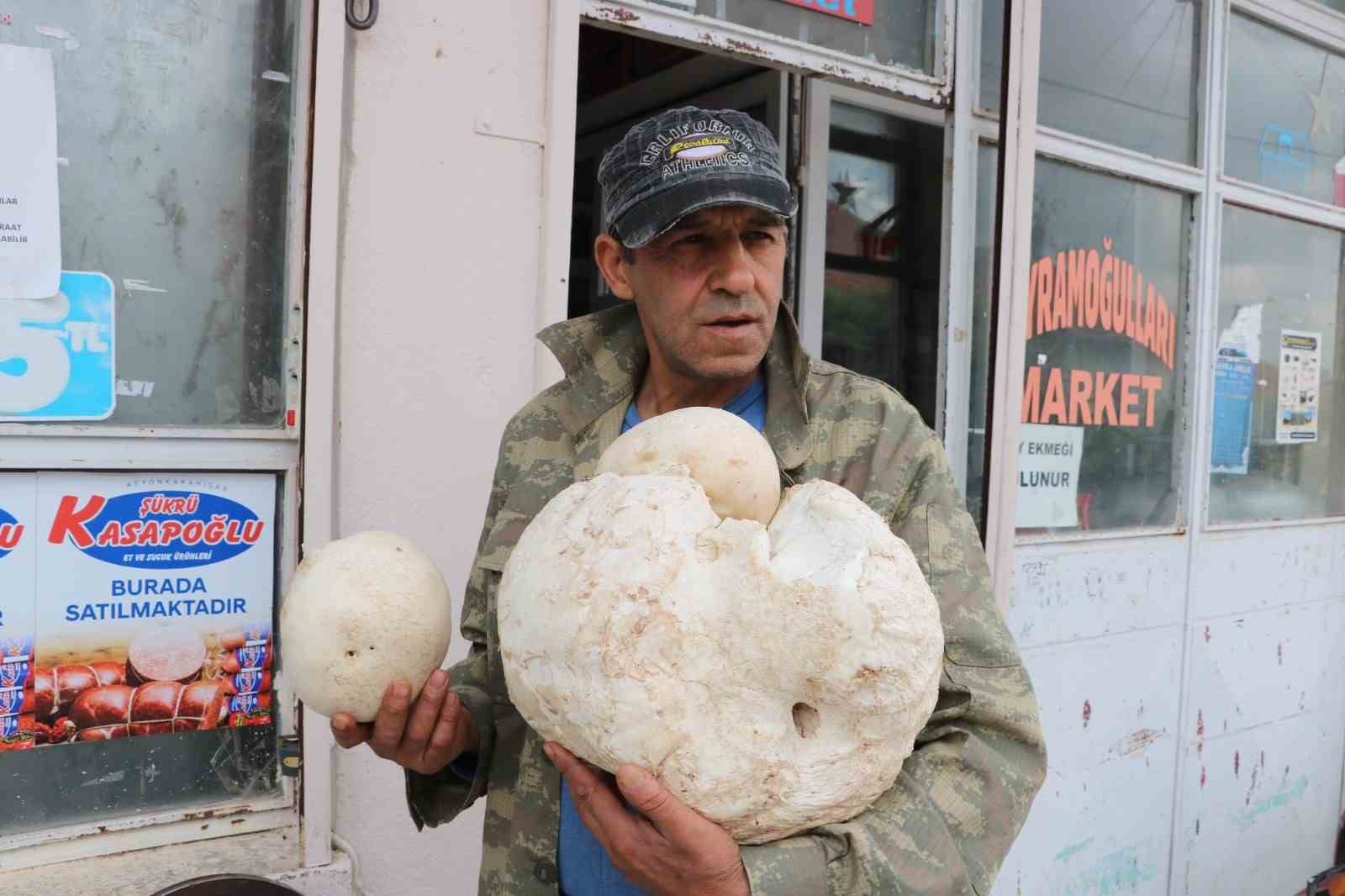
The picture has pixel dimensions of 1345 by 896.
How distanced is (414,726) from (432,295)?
1321mm

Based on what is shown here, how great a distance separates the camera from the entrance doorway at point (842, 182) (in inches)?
163

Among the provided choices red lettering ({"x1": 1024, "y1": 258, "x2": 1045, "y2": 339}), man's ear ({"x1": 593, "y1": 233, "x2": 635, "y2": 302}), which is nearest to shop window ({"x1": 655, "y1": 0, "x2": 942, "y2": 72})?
red lettering ({"x1": 1024, "y1": 258, "x2": 1045, "y2": 339})

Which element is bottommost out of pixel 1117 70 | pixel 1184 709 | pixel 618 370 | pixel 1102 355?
pixel 1184 709

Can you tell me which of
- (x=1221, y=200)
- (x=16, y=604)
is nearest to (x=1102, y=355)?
(x=1221, y=200)

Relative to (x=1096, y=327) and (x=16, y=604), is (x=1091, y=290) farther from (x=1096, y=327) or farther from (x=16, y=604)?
(x=16, y=604)

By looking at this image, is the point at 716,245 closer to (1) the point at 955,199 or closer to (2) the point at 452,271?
(2) the point at 452,271

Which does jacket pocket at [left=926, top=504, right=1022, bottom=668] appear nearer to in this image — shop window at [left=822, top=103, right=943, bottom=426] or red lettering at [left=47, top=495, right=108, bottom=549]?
red lettering at [left=47, top=495, right=108, bottom=549]

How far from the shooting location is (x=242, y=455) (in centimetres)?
241

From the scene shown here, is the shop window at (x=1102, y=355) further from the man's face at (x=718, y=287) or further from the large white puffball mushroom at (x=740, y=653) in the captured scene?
the large white puffball mushroom at (x=740, y=653)

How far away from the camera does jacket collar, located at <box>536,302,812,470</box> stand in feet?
5.51

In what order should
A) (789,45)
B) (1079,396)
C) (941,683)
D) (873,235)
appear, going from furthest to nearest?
(873,235) → (1079,396) → (789,45) → (941,683)

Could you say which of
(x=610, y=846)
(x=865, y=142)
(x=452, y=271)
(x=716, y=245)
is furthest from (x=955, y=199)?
(x=610, y=846)

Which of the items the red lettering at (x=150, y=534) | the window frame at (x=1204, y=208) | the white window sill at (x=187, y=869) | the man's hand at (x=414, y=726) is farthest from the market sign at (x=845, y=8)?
the white window sill at (x=187, y=869)

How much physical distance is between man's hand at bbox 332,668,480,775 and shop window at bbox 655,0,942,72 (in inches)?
78.6
